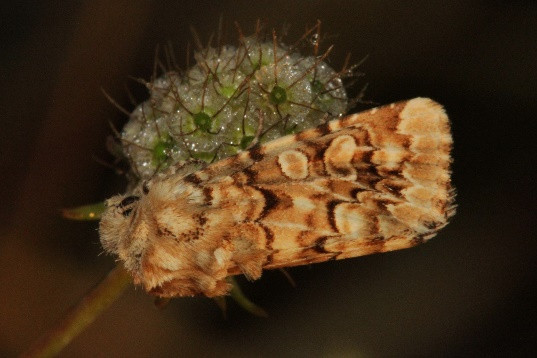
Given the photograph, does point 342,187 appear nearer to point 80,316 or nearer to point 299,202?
point 299,202

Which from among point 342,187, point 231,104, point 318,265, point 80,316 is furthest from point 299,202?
point 318,265

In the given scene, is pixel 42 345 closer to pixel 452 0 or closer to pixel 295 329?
pixel 295 329

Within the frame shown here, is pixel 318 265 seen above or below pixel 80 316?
below

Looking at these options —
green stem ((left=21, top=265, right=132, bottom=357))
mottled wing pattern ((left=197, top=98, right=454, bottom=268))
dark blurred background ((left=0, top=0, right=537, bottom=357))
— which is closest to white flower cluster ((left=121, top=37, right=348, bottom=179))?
mottled wing pattern ((left=197, top=98, right=454, bottom=268))

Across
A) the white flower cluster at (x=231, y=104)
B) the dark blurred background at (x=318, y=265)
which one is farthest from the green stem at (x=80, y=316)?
the dark blurred background at (x=318, y=265)

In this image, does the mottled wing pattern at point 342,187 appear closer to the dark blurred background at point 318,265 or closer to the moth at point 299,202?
the moth at point 299,202

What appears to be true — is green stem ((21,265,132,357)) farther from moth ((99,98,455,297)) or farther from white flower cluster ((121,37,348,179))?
white flower cluster ((121,37,348,179))
